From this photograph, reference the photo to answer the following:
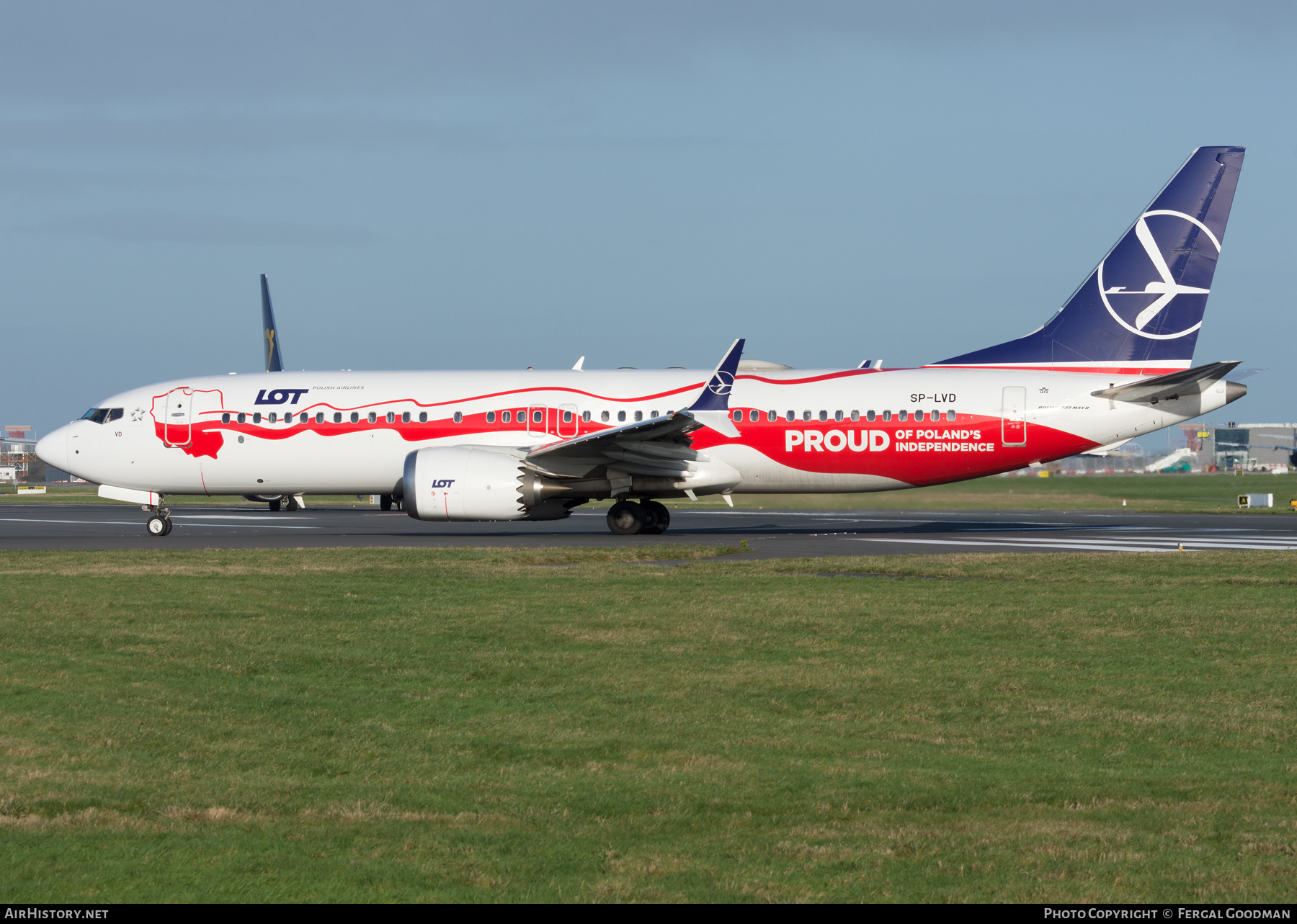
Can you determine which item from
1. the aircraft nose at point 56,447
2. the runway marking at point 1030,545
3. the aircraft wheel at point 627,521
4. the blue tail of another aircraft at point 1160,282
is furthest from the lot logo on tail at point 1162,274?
the aircraft nose at point 56,447

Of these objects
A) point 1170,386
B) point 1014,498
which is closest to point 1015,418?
point 1170,386

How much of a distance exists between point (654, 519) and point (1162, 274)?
42.4 feet

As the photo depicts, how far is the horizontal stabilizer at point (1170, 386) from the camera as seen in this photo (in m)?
26.2

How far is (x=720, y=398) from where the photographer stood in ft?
89.8

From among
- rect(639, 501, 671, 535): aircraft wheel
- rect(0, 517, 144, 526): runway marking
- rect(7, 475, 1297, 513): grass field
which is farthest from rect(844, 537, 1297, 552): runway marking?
rect(0, 517, 144, 526): runway marking

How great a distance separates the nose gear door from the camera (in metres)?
30.8

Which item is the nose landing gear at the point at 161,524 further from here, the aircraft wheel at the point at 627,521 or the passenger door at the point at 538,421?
the aircraft wheel at the point at 627,521

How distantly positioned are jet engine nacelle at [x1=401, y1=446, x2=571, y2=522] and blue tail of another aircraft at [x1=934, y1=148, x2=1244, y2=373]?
12.6 metres

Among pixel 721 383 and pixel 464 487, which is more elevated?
pixel 721 383

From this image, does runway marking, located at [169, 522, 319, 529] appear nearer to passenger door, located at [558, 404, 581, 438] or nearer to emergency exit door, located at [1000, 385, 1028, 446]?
passenger door, located at [558, 404, 581, 438]

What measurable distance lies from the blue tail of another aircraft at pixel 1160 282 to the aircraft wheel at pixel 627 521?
33.0 feet

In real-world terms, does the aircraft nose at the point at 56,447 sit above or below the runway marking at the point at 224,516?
above

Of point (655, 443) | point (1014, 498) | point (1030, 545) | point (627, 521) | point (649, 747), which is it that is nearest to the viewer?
point (649, 747)

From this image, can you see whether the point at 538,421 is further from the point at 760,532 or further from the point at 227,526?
the point at 227,526
